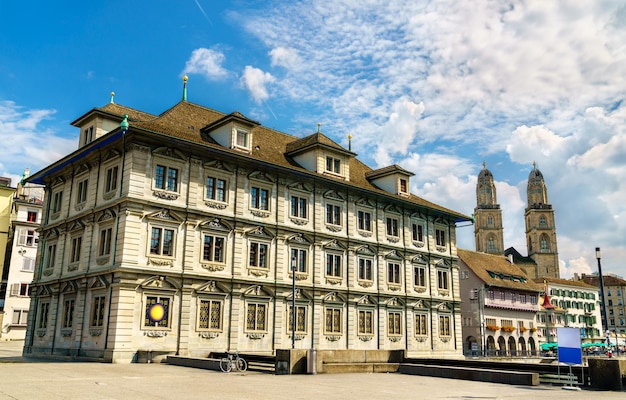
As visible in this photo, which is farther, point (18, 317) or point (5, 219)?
point (5, 219)

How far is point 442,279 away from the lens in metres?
51.1

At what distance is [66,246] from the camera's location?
37938 mm

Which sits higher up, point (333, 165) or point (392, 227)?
point (333, 165)

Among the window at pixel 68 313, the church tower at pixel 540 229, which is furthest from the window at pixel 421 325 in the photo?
the church tower at pixel 540 229

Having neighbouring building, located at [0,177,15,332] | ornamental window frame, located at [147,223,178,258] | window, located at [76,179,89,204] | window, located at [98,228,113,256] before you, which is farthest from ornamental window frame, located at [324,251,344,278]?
neighbouring building, located at [0,177,15,332]

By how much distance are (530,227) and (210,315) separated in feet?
521

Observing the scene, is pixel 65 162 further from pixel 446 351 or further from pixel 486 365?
pixel 446 351

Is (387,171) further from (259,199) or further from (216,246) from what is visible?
(216,246)

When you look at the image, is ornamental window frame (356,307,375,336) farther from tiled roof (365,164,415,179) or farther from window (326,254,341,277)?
tiled roof (365,164,415,179)

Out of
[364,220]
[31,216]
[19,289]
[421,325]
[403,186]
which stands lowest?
[421,325]

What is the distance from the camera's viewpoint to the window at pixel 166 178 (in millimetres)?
33844

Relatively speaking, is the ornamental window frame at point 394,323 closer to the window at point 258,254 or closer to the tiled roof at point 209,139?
the tiled roof at point 209,139

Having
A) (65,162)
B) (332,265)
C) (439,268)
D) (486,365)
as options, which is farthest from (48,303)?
(439,268)

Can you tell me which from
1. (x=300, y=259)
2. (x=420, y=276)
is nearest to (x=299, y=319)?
(x=300, y=259)
